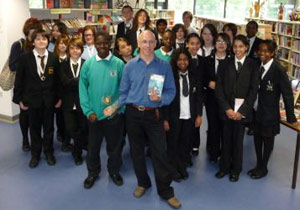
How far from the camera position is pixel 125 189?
3.39m

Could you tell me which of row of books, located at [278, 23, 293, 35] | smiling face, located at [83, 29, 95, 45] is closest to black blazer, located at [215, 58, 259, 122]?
smiling face, located at [83, 29, 95, 45]

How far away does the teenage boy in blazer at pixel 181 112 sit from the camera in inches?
128

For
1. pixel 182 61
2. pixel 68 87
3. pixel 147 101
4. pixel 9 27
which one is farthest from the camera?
pixel 9 27

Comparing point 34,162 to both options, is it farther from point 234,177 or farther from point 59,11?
point 59,11

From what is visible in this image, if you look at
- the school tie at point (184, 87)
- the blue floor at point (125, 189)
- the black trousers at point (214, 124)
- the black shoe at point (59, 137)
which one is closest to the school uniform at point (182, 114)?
the school tie at point (184, 87)

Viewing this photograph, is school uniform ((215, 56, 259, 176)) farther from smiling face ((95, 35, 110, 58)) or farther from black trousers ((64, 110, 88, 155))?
black trousers ((64, 110, 88, 155))

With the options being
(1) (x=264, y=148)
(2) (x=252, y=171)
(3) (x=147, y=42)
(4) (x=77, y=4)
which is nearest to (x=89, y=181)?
(3) (x=147, y=42)

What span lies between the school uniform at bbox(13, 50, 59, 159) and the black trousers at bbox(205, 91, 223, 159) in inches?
73.3

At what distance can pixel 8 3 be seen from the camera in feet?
15.8

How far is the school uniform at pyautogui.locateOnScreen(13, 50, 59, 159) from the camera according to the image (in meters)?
3.57

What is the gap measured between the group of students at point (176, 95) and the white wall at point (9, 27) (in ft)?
3.06

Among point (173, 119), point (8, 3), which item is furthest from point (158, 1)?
point (173, 119)

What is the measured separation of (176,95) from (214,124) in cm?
93

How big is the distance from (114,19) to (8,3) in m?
3.73
